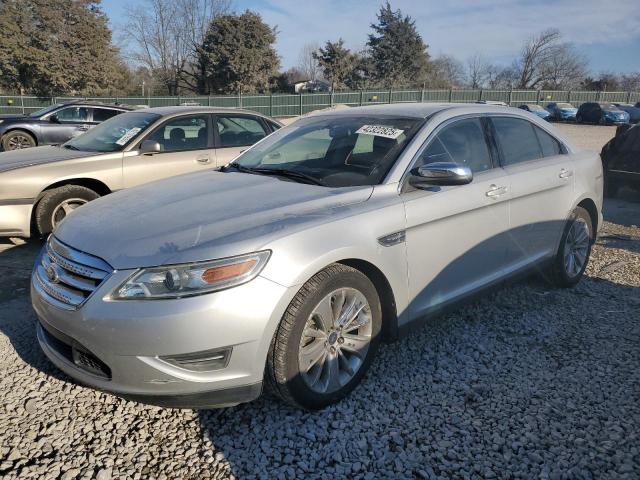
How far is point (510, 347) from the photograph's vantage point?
11.9ft

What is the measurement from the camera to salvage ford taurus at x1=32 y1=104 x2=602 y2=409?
7.88ft

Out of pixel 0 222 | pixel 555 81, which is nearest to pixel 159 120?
pixel 0 222

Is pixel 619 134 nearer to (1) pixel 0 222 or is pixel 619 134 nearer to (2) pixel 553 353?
(2) pixel 553 353

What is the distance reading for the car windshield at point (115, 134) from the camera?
6.10 meters

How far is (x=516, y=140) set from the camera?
4188 millimetres

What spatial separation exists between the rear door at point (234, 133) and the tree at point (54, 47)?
3379 cm

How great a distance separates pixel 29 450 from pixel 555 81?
80.5 meters

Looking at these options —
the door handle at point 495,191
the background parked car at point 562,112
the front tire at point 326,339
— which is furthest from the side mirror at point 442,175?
the background parked car at point 562,112

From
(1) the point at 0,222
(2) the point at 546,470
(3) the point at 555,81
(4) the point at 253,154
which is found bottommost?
(2) the point at 546,470

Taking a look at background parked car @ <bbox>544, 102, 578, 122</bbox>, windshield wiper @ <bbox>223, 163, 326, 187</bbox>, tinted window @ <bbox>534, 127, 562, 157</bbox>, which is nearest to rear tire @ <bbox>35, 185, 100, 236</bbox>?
windshield wiper @ <bbox>223, 163, 326, 187</bbox>

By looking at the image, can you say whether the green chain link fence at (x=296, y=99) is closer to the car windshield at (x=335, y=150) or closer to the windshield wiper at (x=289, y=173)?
the car windshield at (x=335, y=150)

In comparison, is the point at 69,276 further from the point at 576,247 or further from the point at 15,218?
the point at 576,247

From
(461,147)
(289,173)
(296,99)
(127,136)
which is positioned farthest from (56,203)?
(296,99)

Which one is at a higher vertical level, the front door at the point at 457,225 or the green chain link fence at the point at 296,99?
the green chain link fence at the point at 296,99
